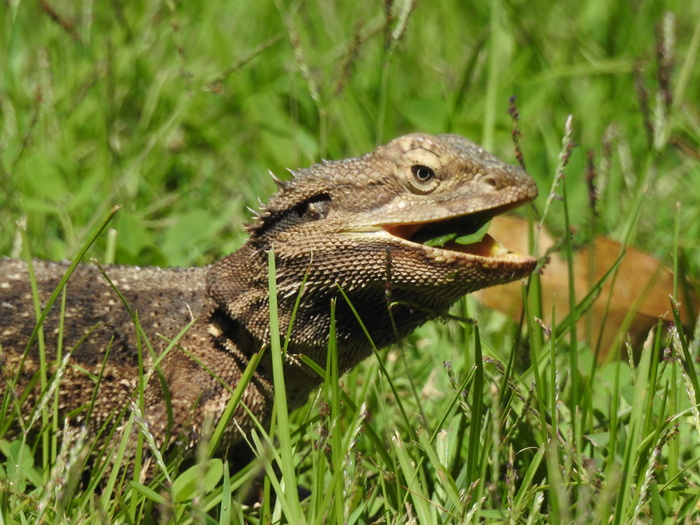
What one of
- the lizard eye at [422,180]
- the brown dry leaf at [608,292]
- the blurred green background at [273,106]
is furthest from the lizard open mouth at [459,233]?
the blurred green background at [273,106]

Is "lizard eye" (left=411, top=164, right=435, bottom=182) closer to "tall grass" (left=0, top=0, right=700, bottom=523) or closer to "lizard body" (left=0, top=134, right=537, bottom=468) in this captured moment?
"lizard body" (left=0, top=134, right=537, bottom=468)

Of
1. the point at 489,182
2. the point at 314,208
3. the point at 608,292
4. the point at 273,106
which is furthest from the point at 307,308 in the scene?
the point at 273,106

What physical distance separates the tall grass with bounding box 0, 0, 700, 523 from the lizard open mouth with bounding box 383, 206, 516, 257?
254 mm

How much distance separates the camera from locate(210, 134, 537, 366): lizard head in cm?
332

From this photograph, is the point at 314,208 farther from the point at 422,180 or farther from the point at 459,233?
the point at 459,233

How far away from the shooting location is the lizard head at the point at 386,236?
3.32 metres

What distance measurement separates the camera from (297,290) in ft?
11.4

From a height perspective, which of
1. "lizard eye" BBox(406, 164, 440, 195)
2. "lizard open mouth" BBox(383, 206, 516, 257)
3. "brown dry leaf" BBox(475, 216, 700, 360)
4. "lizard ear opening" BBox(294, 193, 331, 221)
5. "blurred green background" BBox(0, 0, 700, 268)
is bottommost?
"brown dry leaf" BBox(475, 216, 700, 360)

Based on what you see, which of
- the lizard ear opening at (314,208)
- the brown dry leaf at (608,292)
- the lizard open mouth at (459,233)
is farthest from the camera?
the brown dry leaf at (608,292)

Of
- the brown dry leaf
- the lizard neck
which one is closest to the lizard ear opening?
the lizard neck

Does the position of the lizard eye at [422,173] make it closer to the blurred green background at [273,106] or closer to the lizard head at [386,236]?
the lizard head at [386,236]

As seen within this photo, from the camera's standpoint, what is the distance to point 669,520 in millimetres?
3008

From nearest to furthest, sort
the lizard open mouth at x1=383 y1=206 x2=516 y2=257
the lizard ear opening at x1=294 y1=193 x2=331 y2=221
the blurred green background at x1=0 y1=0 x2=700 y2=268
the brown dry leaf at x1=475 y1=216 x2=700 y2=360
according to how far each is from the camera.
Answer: the lizard open mouth at x1=383 y1=206 x2=516 y2=257 → the lizard ear opening at x1=294 y1=193 x2=331 y2=221 → the brown dry leaf at x1=475 y1=216 x2=700 y2=360 → the blurred green background at x1=0 y1=0 x2=700 y2=268

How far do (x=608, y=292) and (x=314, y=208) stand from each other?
1.89 meters
